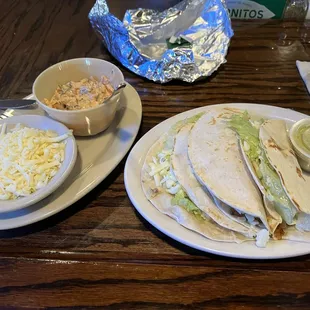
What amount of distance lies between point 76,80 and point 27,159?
0.43 m

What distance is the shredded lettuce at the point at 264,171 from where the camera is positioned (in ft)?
2.85

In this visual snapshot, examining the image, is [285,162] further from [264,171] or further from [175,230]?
[175,230]

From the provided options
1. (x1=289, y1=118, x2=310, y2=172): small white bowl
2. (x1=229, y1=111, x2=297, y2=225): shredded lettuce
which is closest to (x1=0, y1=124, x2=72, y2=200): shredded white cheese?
(x1=229, y1=111, x2=297, y2=225): shredded lettuce

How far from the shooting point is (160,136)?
116cm

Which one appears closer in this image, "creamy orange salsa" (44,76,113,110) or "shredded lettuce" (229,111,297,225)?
"shredded lettuce" (229,111,297,225)

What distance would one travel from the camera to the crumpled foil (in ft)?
4.79

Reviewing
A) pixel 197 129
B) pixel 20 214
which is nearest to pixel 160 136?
pixel 197 129

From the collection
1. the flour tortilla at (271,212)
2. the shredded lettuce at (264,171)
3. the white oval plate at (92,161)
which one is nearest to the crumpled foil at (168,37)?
the white oval plate at (92,161)

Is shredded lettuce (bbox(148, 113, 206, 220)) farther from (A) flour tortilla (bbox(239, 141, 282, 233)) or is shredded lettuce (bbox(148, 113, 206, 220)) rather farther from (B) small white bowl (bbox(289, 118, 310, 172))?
(B) small white bowl (bbox(289, 118, 310, 172))

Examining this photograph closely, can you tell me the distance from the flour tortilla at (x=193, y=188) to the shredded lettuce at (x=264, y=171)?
91 mm

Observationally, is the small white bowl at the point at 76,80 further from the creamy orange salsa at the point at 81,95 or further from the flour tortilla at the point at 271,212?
the flour tortilla at the point at 271,212

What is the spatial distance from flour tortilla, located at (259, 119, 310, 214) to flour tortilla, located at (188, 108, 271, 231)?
74mm

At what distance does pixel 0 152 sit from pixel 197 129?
58cm

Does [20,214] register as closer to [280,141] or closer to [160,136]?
[160,136]
